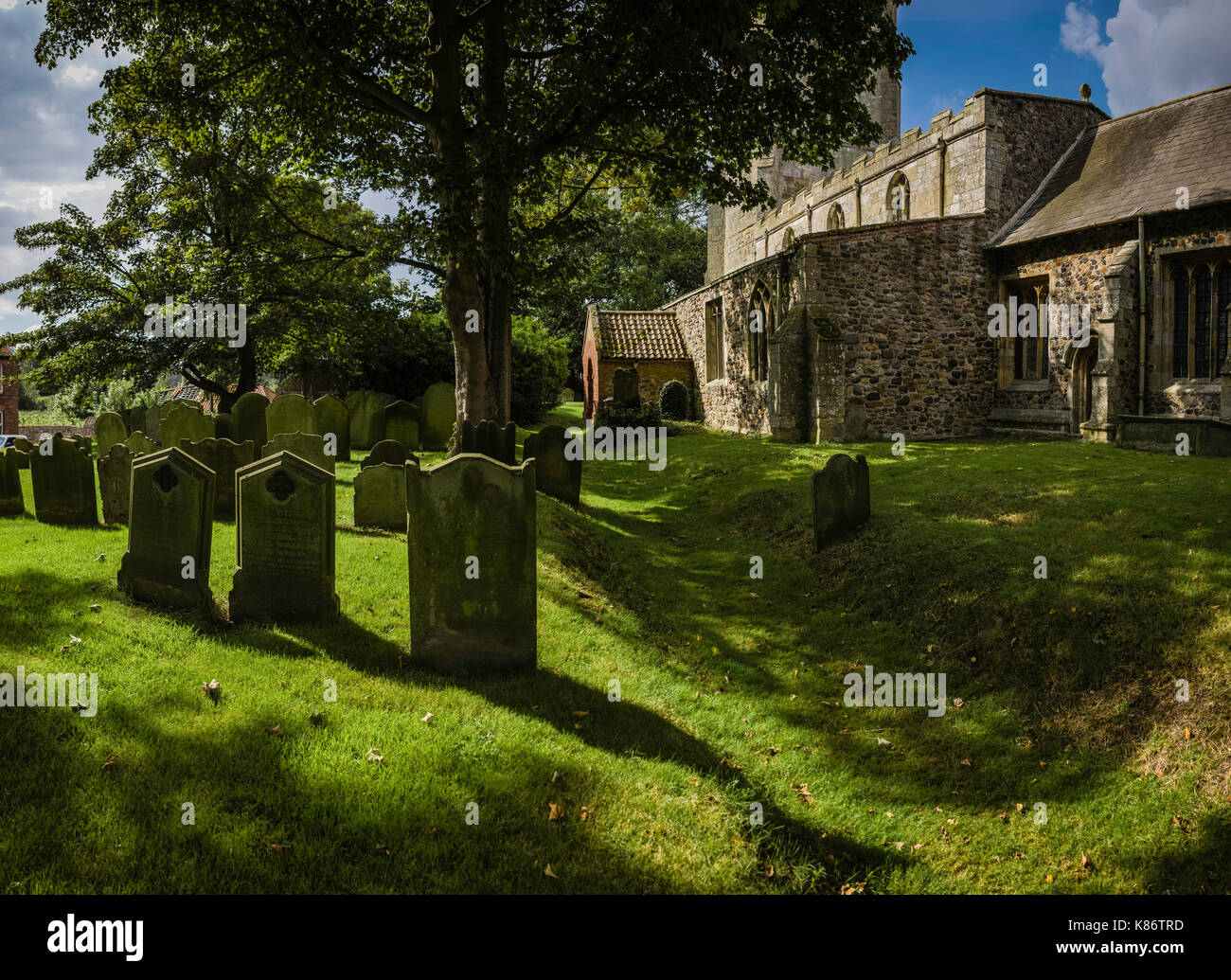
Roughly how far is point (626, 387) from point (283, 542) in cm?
2102

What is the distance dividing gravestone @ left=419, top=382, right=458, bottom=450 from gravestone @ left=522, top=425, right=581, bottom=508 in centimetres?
539

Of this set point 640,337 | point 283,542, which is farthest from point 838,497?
point 640,337

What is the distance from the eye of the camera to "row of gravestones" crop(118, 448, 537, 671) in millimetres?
5125

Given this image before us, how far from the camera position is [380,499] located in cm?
903

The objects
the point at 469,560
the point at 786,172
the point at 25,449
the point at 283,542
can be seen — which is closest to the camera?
the point at 469,560

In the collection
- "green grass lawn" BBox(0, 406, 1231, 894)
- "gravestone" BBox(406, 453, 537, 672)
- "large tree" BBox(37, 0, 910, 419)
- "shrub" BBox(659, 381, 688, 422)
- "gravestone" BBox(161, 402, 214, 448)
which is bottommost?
"green grass lawn" BBox(0, 406, 1231, 894)

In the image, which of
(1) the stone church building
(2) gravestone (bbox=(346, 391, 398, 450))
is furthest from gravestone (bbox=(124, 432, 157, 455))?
(1) the stone church building

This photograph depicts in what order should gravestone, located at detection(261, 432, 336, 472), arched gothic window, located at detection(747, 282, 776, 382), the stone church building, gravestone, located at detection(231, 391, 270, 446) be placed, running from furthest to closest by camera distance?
1. arched gothic window, located at detection(747, 282, 776, 382)
2. the stone church building
3. gravestone, located at detection(231, 391, 270, 446)
4. gravestone, located at detection(261, 432, 336, 472)

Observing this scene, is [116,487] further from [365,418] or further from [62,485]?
[365,418]

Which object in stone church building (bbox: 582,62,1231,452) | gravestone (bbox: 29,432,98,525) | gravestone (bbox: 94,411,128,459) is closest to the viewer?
gravestone (bbox: 29,432,98,525)

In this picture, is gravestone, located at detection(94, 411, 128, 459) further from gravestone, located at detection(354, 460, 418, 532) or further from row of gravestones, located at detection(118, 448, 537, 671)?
row of gravestones, located at detection(118, 448, 537, 671)

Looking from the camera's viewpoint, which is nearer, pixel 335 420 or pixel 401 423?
pixel 335 420
